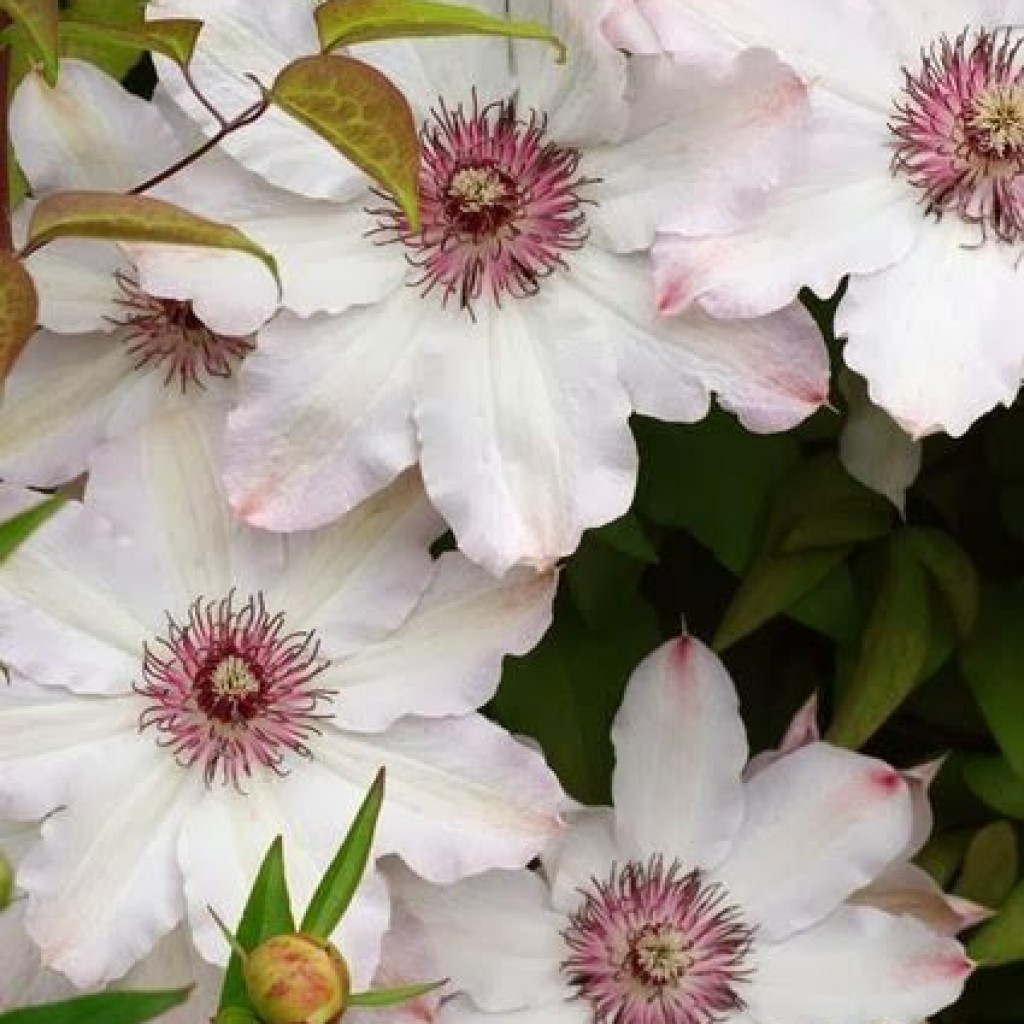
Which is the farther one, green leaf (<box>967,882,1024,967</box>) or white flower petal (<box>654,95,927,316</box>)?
green leaf (<box>967,882,1024,967</box>)

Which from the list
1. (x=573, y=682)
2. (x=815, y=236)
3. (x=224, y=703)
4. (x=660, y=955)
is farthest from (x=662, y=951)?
(x=815, y=236)

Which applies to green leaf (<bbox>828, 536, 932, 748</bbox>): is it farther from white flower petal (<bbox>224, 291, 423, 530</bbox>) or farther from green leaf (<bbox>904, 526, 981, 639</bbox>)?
white flower petal (<bbox>224, 291, 423, 530</bbox>)

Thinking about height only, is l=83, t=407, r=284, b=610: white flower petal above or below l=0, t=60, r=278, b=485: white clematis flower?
below

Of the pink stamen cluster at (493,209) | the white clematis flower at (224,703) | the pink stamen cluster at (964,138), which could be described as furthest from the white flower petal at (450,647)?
the pink stamen cluster at (964,138)

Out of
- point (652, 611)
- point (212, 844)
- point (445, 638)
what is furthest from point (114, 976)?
point (652, 611)

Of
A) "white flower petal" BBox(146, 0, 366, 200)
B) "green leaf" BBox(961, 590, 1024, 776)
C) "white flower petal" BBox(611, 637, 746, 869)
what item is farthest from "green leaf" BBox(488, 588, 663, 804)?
"white flower petal" BBox(146, 0, 366, 200)

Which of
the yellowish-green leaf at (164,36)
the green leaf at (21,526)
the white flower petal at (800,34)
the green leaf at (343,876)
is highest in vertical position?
the white flower petal at (800,34)

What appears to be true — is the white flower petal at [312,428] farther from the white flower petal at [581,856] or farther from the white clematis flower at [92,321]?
the white flower petal at [581,856]

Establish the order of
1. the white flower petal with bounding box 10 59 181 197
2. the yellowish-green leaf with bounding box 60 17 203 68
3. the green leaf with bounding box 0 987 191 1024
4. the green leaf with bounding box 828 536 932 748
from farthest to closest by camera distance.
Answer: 1. the green leaf with bounding box 828 536 932 748
2. the white flower petal with bounding box 10 59 181 197
3. the yellowish-green leaf with bounding box 60 17 203 68
4. the green leaf with bounding box 0 987 191 1024
